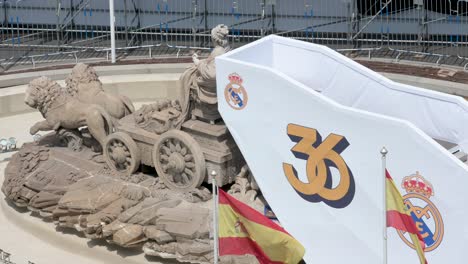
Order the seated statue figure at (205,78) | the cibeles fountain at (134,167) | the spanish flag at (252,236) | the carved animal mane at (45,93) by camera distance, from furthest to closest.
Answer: the carved animal mane at (45,93) → the seated statue figure at (205,78) → the cibeles fountain at (134,167) → the spanish flag at (252,236)

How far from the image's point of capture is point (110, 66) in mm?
27688

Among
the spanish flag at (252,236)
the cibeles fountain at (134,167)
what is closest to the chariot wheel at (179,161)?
the cibeles fountain at (134,167)

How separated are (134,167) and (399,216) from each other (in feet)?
21.9

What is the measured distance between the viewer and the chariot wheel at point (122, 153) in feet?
62.2

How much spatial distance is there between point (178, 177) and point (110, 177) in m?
1.44

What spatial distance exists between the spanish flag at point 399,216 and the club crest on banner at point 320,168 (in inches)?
68.3

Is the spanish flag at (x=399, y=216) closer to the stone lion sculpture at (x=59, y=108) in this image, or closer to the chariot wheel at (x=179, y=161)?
the chariot wheel at (x=179, y=161)

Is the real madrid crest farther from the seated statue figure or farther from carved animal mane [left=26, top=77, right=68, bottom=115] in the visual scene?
carved animal mane [left=26, top=77, right=68, bottom=115]

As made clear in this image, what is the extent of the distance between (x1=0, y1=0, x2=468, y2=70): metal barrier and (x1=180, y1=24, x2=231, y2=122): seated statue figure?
9.69 meters

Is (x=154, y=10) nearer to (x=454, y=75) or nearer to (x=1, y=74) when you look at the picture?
(x=1, y=74)

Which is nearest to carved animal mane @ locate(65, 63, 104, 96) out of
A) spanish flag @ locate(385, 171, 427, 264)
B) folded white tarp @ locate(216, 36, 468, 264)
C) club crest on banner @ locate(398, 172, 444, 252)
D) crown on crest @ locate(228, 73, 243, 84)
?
folded white tarp @ locate(216, 36, 468, 264)

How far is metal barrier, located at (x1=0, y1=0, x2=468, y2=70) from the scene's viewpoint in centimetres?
2753

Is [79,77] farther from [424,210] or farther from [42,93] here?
[424,210]

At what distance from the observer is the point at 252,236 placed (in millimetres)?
13883
